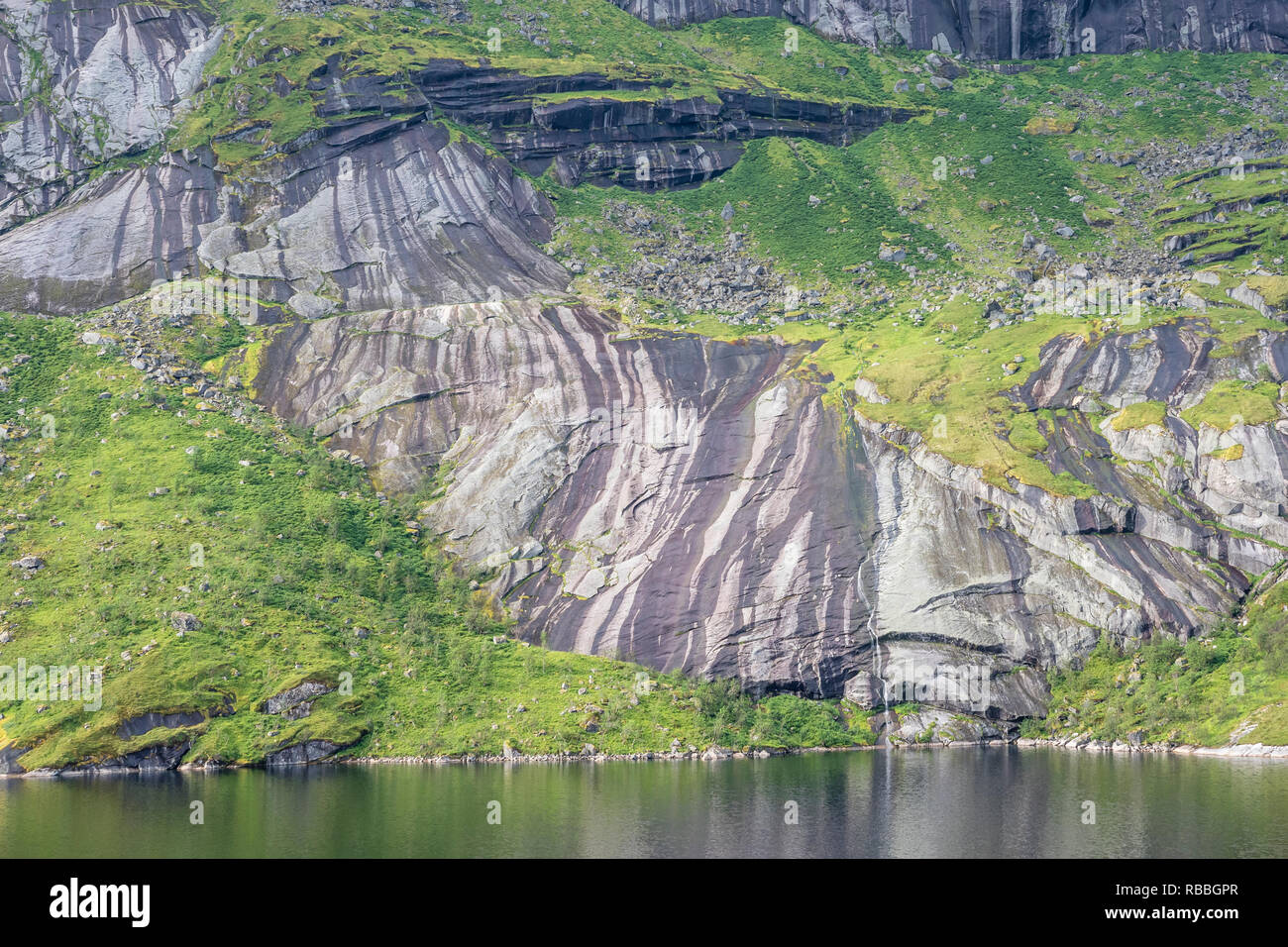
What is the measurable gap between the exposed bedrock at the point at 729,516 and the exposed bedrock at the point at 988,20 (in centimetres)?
8693

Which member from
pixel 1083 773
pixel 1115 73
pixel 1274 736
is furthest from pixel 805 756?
pixel 1115 73

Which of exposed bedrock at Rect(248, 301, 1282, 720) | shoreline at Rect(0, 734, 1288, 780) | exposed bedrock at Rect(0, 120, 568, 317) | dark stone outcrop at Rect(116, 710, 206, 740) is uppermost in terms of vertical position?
exposed bedrock at Rect(0, 120, 568, 317)

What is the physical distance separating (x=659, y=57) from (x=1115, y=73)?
67469 millimetres

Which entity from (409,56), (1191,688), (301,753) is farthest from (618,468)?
(409,56)

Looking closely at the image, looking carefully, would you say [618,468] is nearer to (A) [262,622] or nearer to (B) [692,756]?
(B) [692,756]

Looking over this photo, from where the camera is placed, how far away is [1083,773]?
66750 millimetres

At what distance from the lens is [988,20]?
181125 mm

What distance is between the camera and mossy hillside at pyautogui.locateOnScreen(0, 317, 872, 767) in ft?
264

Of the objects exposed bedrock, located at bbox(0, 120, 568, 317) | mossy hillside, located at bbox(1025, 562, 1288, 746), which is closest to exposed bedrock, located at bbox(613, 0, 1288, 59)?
exposed bedrock, located at bbox(0, 120, 568, 317)

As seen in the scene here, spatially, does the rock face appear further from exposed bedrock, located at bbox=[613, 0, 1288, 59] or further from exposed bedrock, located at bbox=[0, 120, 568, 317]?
exposed bedrock, located at bbox=[613, 0, 1288, 59]

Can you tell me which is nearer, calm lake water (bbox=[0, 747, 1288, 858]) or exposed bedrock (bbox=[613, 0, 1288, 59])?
calm lake water (bbox=[0, 747, 1288, 858])

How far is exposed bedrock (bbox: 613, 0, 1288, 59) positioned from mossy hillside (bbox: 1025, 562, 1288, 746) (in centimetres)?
12192
